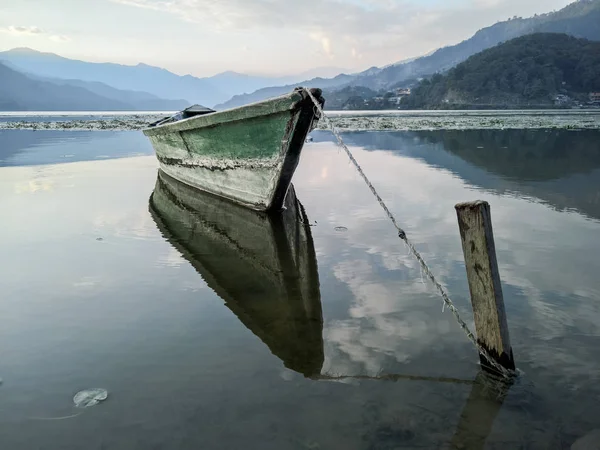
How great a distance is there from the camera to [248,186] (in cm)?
974

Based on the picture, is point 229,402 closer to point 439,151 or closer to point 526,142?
point 439,151

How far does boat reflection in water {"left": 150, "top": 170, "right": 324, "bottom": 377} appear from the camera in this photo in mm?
4348

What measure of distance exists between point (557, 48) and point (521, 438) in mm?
157080

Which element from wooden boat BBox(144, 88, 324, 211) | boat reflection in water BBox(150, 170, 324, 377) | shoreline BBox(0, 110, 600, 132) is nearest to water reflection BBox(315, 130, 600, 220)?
wooden boat BBox(144, 88, 324, 211)

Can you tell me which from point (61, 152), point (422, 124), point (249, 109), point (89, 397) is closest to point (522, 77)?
point (422, 124)

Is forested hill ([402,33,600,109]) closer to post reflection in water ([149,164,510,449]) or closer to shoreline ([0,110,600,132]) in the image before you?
shoreline ([0,110,600,132])

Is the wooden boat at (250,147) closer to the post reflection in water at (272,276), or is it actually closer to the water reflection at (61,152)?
the post reflection in water at (272,276)

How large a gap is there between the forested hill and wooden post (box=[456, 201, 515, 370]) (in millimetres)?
116265

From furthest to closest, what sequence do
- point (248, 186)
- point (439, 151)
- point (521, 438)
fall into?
1. point (439, 151)
2. point (248, 186)
3. point (521, 438)

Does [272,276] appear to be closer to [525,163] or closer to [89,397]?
[89,397]

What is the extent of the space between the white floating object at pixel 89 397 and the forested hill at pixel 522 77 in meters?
118

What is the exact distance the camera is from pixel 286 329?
4.47 meters

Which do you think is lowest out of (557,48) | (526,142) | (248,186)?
(526,142)

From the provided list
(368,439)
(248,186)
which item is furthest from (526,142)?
(368,439)
